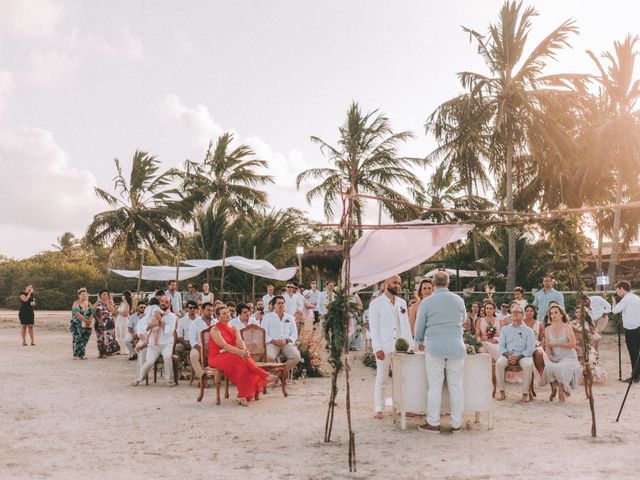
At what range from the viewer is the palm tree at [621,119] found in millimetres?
27875

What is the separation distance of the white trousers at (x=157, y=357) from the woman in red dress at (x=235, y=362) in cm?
179

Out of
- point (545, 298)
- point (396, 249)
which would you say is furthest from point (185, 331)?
point (545, 298)

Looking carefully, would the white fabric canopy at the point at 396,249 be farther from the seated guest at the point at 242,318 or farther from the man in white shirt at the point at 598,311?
the man in white shirt at the point at 598,311

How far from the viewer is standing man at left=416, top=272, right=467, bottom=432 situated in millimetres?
6863

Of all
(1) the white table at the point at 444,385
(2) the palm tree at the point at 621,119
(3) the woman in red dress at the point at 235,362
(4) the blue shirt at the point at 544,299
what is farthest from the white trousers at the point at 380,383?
(2) the palm tree at the point at 621,119

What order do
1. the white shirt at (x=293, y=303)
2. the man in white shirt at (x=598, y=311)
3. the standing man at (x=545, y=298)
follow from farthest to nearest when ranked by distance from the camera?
the white shirt at (x=293, y=303) < the standing man at (x=545, y=298) < the man in white shirt at (x=598, y=311)

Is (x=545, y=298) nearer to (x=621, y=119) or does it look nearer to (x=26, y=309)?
(x=26, y=309)

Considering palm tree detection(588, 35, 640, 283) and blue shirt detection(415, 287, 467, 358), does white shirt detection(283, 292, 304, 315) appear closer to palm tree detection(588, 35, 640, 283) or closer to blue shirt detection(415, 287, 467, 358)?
blue shirt detection(415, 287, 467, 358)

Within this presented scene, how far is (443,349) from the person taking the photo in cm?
684

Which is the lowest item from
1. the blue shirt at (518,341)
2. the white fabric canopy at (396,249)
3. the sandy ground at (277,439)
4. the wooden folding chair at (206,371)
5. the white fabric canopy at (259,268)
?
the sandy ground at (277,439)

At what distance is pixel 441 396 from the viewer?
23.3 ft

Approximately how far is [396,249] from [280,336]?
133 inches

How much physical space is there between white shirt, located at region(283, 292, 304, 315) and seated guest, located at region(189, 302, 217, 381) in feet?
16.1

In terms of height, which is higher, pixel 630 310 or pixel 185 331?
→ pixel 630 310
